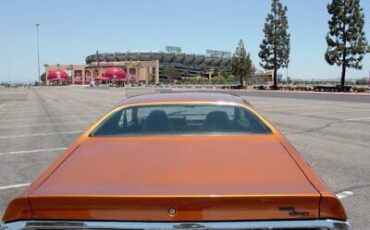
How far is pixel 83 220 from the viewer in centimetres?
229

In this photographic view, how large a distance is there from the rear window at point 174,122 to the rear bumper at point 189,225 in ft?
5.19

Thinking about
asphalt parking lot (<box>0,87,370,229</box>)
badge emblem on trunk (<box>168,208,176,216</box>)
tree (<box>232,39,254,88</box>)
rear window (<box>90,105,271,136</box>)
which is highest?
tree (<box>232,39,254,88</box>)

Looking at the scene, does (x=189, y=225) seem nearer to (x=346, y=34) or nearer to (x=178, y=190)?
(x=178, y=190)

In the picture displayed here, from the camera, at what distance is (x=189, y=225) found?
87.4 inches

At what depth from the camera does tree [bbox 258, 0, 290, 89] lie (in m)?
62.3

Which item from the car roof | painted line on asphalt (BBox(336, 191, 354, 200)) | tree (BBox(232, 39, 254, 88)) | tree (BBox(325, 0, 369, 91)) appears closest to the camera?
the car roof

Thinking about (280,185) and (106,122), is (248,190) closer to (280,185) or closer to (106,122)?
(280,185)

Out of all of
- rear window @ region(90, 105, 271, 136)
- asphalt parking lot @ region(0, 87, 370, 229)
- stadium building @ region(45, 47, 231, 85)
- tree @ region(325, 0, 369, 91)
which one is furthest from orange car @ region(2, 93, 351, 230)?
stadium building @ region(45, 47, 231, 85)

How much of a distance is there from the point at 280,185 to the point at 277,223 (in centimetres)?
25

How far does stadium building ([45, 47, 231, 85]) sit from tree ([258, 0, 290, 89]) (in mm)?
81699

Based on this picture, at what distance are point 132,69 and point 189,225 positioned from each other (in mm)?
162055

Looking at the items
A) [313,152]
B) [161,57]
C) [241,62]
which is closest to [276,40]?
[241,62]

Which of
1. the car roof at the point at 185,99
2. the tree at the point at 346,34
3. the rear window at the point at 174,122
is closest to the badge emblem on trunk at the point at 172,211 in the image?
the rear window at the point at 174,122

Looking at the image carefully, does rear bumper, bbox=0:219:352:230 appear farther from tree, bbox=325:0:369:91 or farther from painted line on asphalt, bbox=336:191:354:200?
tree, bbox=325:0:369:91
